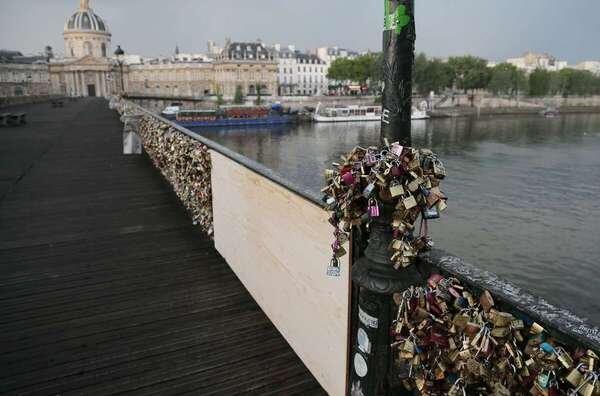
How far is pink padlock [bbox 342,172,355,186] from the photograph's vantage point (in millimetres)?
2420

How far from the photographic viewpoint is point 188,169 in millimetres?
8312

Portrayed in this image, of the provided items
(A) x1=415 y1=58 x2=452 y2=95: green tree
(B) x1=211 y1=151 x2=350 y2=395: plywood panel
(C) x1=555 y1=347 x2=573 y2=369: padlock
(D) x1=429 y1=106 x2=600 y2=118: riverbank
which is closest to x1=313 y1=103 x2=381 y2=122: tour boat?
(D) x1=429 y1=106 x2=600 y2=118: riverbank

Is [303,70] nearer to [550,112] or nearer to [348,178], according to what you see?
[550,112]

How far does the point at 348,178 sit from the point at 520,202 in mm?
28247

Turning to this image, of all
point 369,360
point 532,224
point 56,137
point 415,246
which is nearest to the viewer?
point 415,246

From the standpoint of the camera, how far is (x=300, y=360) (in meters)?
4.30

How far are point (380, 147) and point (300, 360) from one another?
2590mm

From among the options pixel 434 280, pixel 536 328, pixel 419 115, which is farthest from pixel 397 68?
pixel 419 115

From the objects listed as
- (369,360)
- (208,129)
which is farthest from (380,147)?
(208,129)

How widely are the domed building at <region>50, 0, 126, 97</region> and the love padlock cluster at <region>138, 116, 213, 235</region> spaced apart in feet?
455

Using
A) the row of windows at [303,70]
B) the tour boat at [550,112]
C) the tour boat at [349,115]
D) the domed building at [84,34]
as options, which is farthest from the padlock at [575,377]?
the domed building at [84,34]

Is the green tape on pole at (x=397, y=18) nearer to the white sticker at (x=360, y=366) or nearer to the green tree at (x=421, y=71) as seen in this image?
the white sticker at (x=360, y=366)

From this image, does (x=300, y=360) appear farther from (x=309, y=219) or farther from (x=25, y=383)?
(x=25, y=383)

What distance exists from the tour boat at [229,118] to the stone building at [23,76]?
38.2 metres
